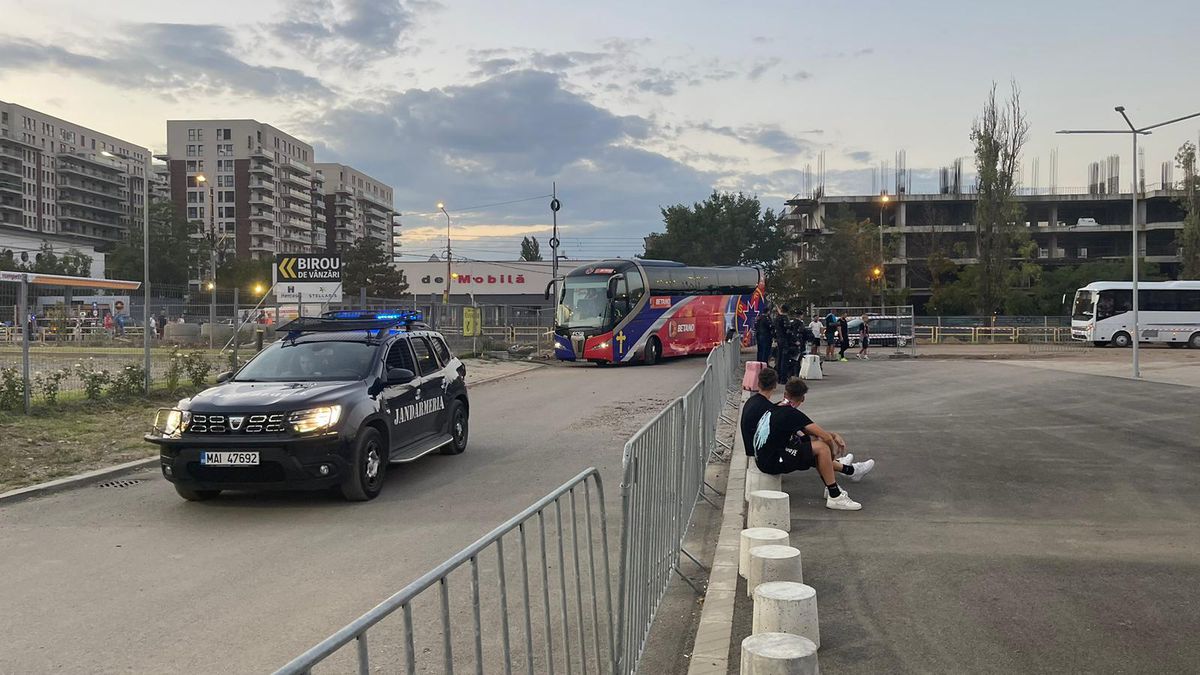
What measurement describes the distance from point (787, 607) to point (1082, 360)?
3311 cm

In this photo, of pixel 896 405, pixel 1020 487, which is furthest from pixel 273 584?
pixel 896 405

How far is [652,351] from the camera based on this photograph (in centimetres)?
3006

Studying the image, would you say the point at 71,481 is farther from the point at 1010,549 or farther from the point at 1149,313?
the point at 1149,313

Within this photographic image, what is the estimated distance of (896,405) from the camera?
16.7 metres

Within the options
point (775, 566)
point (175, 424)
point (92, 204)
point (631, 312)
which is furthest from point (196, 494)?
point (92, 204)

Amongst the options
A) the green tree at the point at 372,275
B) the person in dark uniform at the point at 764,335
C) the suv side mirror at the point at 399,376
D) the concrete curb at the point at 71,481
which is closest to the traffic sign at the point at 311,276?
the person in dark uniform at the point at 764,335

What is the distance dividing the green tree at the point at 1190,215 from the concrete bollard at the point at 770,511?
68.6 meters

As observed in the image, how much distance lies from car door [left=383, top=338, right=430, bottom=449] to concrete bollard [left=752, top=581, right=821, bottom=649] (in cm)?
546

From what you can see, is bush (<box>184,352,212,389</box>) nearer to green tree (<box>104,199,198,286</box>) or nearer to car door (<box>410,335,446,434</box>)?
car door (<box>410,335,446,434</box>)

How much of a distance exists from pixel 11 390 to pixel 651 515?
12603mm

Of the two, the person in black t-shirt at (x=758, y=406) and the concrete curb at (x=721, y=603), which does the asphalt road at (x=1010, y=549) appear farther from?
the person in black t-shirt at (x=758, y=406)

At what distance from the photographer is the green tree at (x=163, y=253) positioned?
9681 cm

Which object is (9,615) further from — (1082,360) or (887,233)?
(887,233)

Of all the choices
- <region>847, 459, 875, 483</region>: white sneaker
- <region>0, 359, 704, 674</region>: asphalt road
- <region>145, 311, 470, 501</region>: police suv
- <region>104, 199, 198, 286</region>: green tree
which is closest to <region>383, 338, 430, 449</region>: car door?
<region>145, 311, 470, 501</region>: police suv
